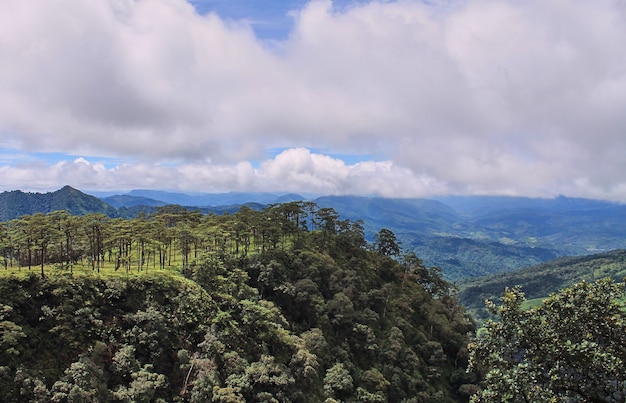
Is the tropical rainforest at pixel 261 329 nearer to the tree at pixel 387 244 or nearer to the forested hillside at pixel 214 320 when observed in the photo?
the forested hillside at pixel 214 320

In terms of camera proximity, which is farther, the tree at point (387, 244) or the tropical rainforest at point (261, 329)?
the tree at point (387, 244)

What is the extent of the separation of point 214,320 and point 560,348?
34.0 metres

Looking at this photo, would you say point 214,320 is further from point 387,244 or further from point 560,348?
point 387,244

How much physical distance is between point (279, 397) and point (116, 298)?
61.4 ft

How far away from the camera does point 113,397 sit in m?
28.6

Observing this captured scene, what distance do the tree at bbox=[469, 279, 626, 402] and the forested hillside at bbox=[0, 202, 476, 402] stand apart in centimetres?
2705

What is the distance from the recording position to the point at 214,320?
38812 millimetres

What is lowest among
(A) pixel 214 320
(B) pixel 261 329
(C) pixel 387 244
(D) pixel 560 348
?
(B) pixel 261 329

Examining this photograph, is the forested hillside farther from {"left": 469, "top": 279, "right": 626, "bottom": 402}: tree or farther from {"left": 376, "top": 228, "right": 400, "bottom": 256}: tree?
{"left": 469, "top": 279, "right": 626, "bottom": 402}: tree

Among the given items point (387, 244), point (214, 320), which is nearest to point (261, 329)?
point (214, 320)

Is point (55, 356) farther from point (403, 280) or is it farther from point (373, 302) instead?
point (403, 280)

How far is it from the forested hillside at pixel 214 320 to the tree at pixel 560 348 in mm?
27053

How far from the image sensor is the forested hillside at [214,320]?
30453 mm

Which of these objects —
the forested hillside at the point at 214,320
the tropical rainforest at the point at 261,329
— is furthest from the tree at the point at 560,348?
the forested hillside at the point at 214,320
